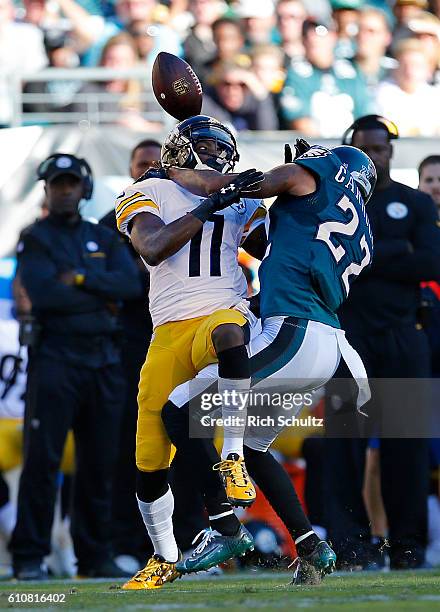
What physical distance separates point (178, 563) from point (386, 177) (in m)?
2.92

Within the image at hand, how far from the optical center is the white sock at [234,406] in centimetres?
535

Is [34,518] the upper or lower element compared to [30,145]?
lower

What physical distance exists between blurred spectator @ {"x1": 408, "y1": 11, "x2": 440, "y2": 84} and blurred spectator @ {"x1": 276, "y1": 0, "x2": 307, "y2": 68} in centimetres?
99

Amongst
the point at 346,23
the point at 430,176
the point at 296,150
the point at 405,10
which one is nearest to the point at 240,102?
the point at 346,23

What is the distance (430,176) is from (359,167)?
2580mm

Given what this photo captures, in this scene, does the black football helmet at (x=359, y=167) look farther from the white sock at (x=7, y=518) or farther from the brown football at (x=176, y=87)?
the white sock at (x=7, y=518)

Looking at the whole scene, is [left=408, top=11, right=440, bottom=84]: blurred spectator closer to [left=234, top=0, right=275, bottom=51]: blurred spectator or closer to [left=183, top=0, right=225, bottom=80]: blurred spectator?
[left=234, top=0, right=275, bottom=51]: blurred spectator

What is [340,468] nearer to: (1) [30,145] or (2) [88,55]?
(1) [30,145]

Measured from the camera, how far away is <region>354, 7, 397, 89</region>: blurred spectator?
11695 mm

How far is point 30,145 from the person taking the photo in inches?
339

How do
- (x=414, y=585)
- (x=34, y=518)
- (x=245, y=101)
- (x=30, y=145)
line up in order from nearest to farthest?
(x=414, y=585) → (x=34, y=518) → (x=30, y=145) → (x=245, y=101)

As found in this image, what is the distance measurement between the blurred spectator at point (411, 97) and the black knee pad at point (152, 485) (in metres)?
5.75

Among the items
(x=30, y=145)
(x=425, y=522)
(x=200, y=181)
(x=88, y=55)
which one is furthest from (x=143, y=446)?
(x=88, y=55)

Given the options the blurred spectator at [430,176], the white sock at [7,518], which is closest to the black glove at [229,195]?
the blurred spectator at [430,176]
